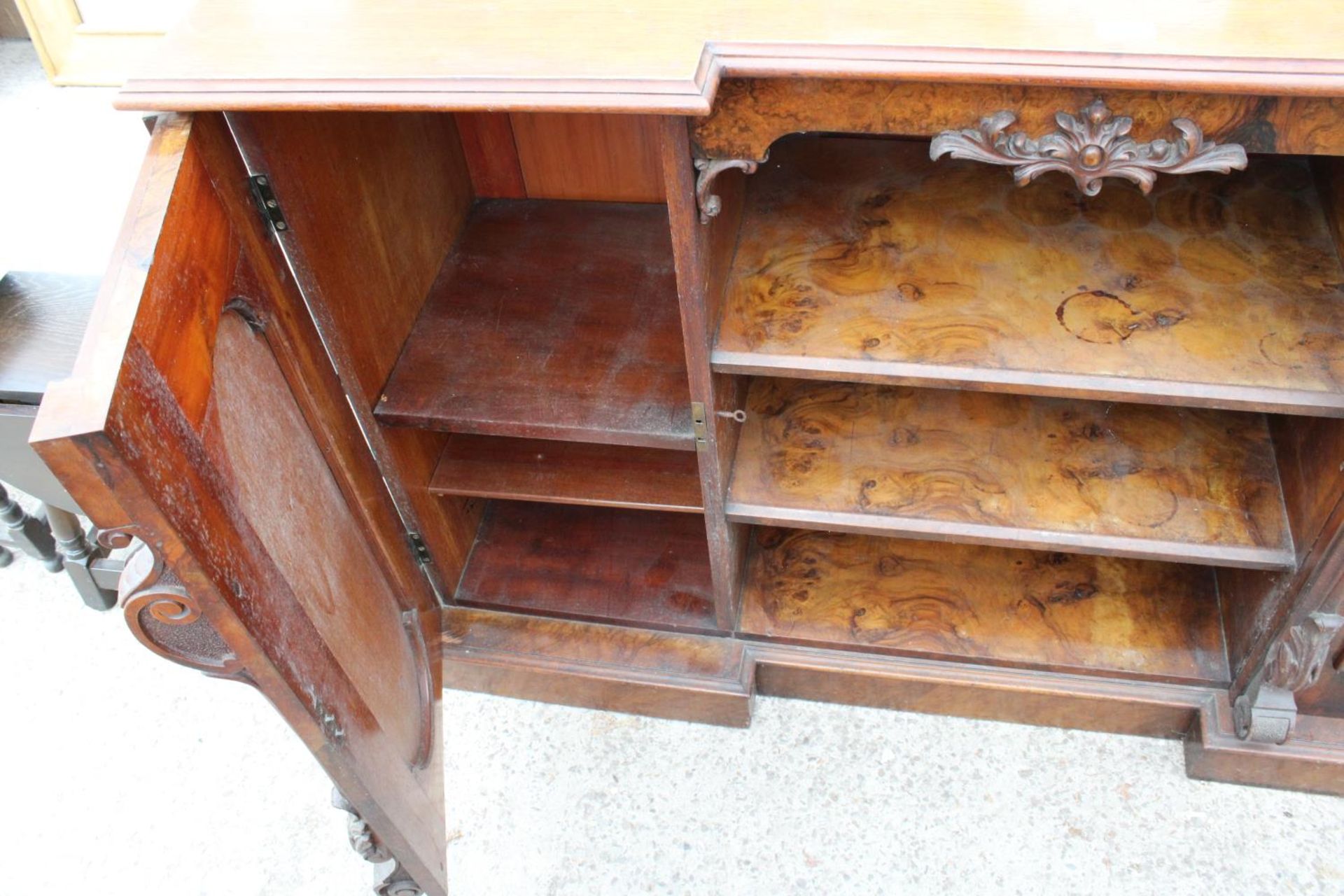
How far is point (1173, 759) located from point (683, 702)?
0.73 meters

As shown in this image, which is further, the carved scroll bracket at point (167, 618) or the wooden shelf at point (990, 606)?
the wooden shelf at point (990, 606)

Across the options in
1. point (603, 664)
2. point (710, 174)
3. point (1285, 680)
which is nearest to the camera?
point (710, 174)

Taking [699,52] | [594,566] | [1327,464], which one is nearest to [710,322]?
[699,52]

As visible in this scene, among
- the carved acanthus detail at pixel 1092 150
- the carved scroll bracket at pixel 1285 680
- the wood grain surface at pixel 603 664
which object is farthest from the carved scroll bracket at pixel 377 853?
the carved scroll bracket at pixel 1285 680

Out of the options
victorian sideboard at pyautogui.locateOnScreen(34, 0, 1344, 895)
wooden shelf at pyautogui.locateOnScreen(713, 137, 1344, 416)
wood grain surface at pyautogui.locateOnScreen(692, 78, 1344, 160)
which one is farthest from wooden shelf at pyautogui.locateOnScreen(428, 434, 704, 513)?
wood grain surface at pyautogui.locateOnScreen(692, 78, 1344, 160)

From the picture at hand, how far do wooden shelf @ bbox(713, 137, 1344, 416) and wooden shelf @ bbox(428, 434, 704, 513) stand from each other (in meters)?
0.30

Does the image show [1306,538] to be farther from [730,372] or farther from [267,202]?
[267,202]

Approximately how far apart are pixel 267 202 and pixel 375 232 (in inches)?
8.3

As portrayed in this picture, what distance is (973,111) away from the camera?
2.92 ft

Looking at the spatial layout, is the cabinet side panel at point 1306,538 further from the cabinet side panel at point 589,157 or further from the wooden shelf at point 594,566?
the cabinet side panel at point 589,157

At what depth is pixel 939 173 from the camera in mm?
1353

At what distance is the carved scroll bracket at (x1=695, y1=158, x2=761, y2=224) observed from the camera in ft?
3.10

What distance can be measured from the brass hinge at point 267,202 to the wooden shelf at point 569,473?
500mm

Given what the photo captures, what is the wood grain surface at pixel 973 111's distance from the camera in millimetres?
860
